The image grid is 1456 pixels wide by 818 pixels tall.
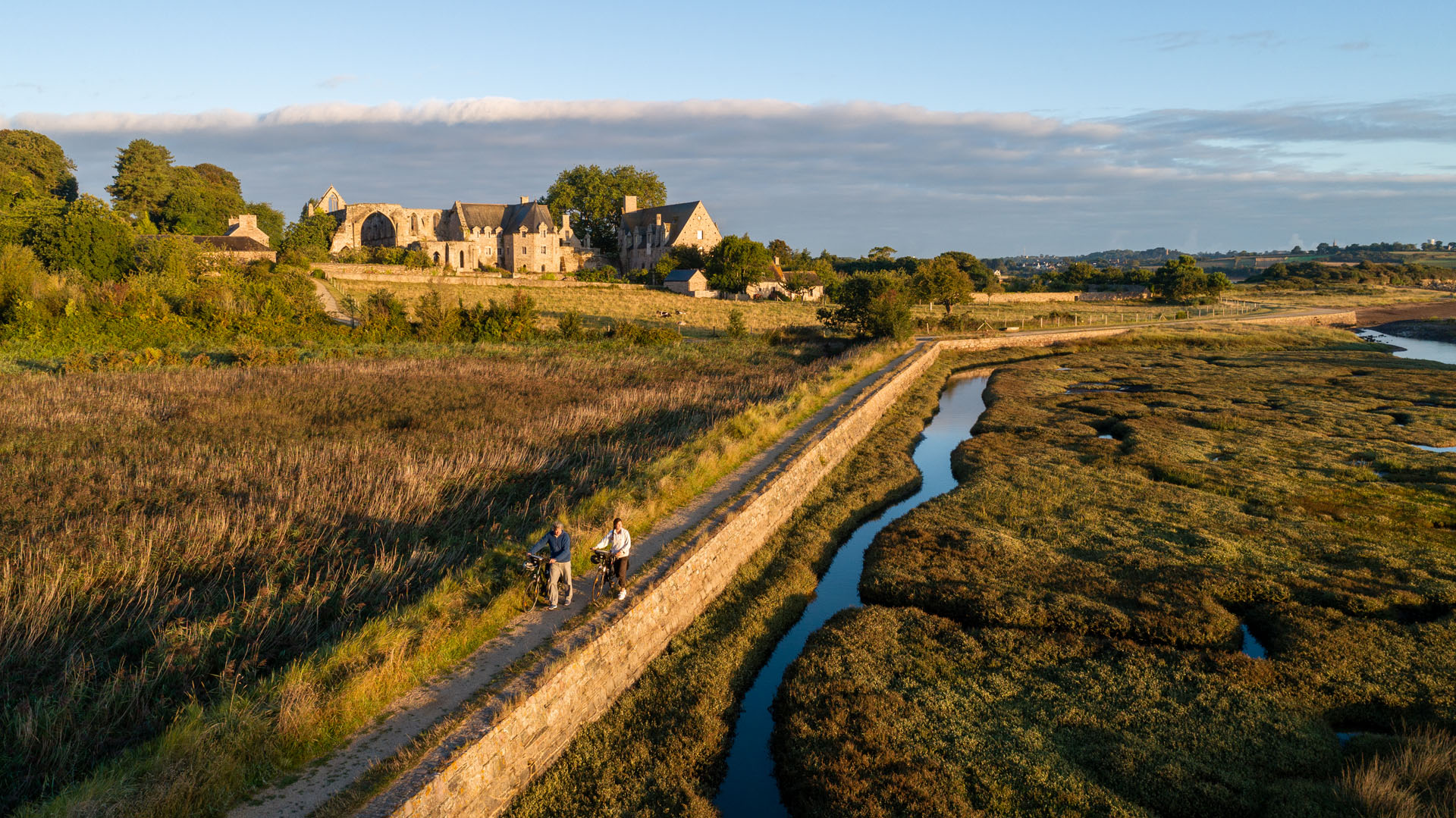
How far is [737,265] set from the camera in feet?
242

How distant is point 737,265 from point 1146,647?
65.4m

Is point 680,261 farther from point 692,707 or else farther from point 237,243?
point 692,707

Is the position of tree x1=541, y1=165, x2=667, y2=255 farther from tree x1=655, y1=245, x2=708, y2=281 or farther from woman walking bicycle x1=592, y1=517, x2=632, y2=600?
woman walking bicycle x1=592, y1=517, x2=632, y2=600

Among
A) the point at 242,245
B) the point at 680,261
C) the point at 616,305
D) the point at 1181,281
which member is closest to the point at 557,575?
the point at 616,305

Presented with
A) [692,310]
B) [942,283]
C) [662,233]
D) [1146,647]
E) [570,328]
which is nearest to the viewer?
[1146,647]

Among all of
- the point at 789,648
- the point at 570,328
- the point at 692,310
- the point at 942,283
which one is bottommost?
the point at 789,648

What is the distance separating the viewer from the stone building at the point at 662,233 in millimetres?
84875

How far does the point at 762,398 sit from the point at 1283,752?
802 inches

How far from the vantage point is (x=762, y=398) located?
2773cm

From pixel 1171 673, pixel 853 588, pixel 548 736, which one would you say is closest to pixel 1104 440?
pixel 853 588

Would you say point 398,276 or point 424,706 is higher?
point 398,276

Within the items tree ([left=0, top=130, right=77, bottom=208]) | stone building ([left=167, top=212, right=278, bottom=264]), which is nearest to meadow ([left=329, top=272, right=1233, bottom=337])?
stone building ([left=167, top=212, right=278, bottom=264])

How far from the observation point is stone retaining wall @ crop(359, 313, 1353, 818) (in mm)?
6922

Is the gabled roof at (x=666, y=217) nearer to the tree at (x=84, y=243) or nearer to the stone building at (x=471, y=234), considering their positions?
the stone building at (x=471, y=234)
